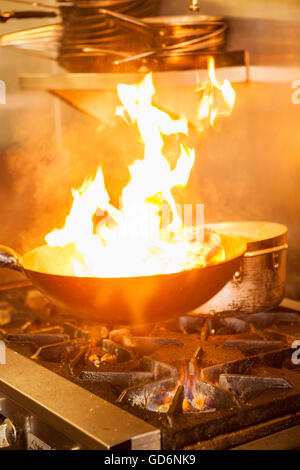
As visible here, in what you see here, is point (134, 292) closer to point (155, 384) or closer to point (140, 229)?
point (155, 384)

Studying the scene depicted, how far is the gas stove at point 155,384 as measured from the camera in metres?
1.14

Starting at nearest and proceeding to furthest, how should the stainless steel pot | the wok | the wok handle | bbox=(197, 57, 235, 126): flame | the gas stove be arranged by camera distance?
the gas stove < the wok < the wok handle < the stainless steel pot < bbox=(197, 57, 235, 126): flame

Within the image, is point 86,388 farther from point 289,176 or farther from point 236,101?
point 236,101

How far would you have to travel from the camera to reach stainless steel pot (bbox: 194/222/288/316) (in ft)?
5.18

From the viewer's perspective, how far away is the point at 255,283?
1.60m

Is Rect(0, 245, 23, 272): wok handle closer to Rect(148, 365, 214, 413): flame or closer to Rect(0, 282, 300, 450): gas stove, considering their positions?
Rect(0, 282, 300, 450): gas stove

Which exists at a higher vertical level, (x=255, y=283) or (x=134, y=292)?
(x=134, y=292)

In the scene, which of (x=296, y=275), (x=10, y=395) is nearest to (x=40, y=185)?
(x=296, y=275)

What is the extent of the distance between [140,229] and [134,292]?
44cm

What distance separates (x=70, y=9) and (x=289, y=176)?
2.71 feet

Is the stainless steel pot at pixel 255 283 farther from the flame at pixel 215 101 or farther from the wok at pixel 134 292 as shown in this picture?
the flame at pixel 215 101

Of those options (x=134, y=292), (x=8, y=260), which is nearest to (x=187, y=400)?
(x=134, y=292)

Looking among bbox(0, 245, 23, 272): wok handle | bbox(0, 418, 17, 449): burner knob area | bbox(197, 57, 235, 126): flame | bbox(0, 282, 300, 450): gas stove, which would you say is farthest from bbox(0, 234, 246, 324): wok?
bbox(197, 57, 235, 126): flame

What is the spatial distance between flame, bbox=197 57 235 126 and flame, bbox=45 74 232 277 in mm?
88
